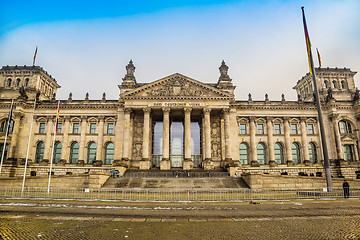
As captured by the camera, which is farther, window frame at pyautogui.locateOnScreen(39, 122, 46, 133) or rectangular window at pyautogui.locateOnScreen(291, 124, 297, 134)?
rectangular window at pyautogui.locateOnScreen(291, 124, 297, 134)

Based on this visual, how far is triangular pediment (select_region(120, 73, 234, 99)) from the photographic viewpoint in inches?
1750

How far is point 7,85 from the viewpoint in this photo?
176 feet

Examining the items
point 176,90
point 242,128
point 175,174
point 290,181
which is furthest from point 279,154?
point 176,90

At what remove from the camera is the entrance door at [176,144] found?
47.9 metres

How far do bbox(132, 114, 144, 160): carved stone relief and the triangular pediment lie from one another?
549 cm

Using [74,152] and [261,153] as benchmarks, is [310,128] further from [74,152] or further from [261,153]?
[74,152]

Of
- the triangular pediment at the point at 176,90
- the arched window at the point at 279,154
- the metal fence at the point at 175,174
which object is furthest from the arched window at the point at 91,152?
the arched window at the point at 279,154

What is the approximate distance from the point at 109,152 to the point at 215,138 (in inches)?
823

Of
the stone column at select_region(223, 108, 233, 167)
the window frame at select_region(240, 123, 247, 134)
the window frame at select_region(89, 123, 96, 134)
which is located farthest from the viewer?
the window frame at select_region(240, 123, 247, 134)

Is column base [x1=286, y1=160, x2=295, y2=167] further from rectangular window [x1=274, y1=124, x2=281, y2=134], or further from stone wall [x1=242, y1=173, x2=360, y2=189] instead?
stone wall [x1=242, y1=173, x2=360, y2=189]

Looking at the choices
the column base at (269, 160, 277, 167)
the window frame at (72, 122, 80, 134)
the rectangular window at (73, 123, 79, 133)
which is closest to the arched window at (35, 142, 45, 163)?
the window frame at (72, 122, 80, 134)

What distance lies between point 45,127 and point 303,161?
5101 centimetres

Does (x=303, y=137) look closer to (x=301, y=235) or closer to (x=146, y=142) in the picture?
(x=146, y=142)

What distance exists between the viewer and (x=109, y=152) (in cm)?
4797
